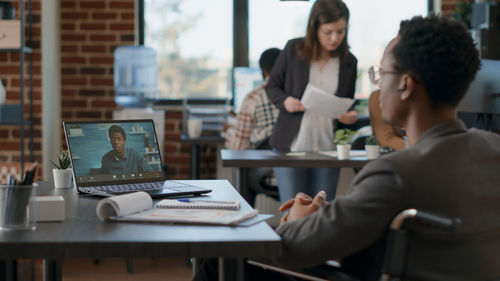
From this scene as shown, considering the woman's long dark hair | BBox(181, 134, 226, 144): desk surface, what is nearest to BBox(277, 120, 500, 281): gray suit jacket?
the woman's long dark hair

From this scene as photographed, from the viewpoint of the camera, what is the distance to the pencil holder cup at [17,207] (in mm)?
1117

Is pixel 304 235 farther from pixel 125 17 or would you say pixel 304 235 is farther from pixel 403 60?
pixel 125 17

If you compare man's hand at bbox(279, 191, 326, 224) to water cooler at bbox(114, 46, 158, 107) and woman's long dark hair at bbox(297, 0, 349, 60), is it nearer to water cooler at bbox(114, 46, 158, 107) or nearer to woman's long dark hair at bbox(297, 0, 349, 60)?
woman's long dark hair at bbox(297, 0, 349, 60)

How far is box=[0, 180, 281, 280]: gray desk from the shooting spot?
1.02 meters

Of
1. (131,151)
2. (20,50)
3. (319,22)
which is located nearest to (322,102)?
(319,22)

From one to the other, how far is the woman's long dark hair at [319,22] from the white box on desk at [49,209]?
6.40ft

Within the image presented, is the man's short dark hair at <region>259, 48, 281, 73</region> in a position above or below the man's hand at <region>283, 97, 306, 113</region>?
above

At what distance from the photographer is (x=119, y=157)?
5.45 feet

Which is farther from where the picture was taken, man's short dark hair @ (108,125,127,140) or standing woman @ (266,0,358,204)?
standing woman @ (266,0,358,204)

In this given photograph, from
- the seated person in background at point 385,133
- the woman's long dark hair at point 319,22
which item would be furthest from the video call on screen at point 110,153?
the seated person in background at point 385,133

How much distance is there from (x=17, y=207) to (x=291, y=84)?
2.06 meters

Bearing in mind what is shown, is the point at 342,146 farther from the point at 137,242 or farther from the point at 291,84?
the point at 137,242

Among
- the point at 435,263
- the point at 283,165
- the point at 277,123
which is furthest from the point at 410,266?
the point at 277,123

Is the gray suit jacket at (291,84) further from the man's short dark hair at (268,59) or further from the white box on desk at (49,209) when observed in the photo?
the white box on desk at (49,209)
